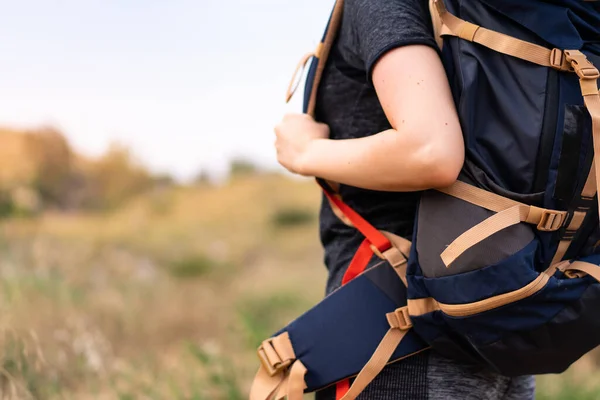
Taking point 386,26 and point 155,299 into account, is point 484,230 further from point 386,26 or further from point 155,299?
point 155,299

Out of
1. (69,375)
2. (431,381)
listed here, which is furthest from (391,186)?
(69,375)

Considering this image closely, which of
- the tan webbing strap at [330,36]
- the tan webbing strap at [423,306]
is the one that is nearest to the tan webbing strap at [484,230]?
the tan webbing strap at [423,306]

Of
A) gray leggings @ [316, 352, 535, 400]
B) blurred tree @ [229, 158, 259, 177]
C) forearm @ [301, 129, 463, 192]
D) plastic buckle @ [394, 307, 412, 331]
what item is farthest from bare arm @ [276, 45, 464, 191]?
blurred tree @ [229, 158, 259, 177]

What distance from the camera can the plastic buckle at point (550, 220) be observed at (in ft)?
3.72

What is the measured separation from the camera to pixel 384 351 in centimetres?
126

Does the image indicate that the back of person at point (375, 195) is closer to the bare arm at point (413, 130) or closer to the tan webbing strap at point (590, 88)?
the bare arm at point (413, 130)

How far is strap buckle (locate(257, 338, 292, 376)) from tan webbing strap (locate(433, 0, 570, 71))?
68 centimetres

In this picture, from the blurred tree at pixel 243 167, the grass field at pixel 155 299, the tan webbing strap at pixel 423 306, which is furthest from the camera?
the blurred tree at pixel 243 167

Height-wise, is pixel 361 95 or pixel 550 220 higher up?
pixel 361 95

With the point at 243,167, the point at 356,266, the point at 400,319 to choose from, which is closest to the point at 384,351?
the point at 400,319

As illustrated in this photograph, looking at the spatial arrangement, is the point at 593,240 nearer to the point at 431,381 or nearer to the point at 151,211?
the point at 431,381

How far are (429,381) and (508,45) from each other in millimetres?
610

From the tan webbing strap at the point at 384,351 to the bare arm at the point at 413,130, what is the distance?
26 cm

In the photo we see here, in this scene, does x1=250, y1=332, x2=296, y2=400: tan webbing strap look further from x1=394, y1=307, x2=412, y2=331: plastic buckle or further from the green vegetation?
the green vegetation
